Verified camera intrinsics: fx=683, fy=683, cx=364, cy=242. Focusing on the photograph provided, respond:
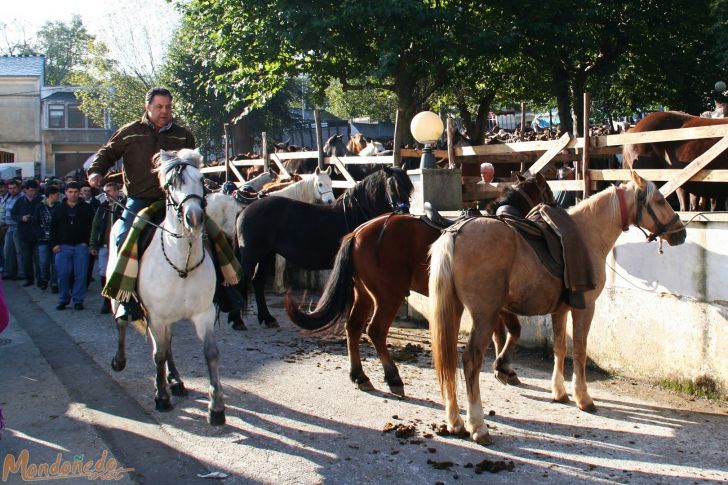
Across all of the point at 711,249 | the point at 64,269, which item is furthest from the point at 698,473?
the point at 64,269

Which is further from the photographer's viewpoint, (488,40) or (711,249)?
(488,40)

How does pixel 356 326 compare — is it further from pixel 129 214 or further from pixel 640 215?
pixel 640 215

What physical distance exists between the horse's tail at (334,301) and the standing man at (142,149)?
166 cm

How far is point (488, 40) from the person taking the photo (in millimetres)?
16141

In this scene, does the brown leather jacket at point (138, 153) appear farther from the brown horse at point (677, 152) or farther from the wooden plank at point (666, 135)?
the brown horse at point (677, 152)

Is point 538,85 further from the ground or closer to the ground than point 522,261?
further from the ground

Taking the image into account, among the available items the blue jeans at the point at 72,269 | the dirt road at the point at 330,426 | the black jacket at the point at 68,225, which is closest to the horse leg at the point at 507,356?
the dirt road at the point at 330,426

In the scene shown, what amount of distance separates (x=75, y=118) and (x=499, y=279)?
5582 centimetres

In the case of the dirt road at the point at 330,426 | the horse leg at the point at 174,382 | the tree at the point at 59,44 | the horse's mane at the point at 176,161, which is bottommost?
the dirt road at the point at 330,426

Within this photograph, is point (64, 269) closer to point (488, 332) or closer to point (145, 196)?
point (145, 196)

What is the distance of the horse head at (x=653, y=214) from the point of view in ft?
19.2

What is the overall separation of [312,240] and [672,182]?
459 centimetres

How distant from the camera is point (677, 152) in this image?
8.79 metres

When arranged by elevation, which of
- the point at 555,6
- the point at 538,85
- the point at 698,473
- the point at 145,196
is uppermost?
the point at 555,6
